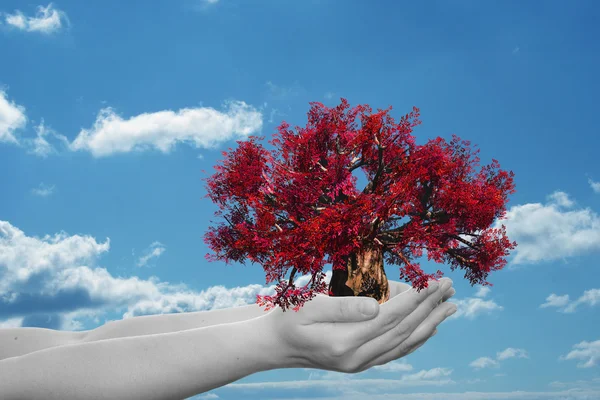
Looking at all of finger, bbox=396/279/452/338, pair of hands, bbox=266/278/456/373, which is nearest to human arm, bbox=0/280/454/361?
finger, bbox=396/279/452/338

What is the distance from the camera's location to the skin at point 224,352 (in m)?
4.70

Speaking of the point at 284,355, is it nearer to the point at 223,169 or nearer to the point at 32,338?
the point at 223,169

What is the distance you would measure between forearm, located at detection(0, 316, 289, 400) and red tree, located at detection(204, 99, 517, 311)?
21.3 inches

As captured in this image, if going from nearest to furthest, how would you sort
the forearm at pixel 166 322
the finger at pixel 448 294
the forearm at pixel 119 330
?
the finger at pixel 448 294 → the forearm at pixel 119 330 → the forearm at pixel 166 322

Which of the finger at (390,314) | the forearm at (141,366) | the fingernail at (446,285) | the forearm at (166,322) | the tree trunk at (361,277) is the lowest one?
the forearm at (141,366)

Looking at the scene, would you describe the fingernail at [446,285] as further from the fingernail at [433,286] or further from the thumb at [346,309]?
the thumb at [346,309]

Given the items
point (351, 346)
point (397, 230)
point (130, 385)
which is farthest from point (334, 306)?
point (130, 385)

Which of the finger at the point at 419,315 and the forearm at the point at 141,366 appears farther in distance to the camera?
the finger at the point at 419,315

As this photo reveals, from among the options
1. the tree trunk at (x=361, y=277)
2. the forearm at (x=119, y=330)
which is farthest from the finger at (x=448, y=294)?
the forearm at (x=119, y=330)

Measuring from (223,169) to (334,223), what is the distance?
1.70 metres

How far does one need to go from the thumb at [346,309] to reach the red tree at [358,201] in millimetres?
195

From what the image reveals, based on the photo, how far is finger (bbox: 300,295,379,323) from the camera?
4617 millimetres

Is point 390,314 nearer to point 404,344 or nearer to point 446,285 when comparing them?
point 404,344

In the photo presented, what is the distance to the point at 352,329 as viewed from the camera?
4.70 meters
